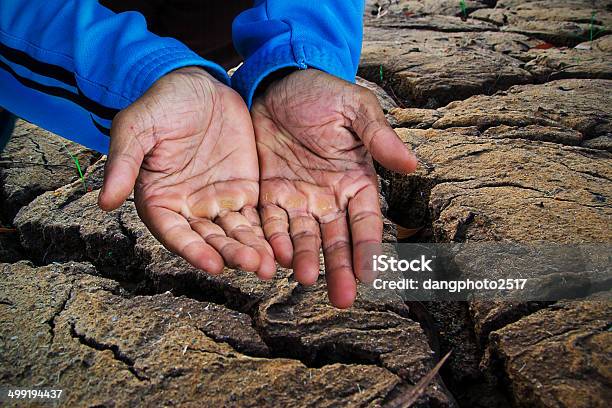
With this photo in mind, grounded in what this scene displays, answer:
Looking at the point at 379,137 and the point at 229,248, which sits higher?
the point at 379,137

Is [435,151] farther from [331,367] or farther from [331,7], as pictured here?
[331,367]

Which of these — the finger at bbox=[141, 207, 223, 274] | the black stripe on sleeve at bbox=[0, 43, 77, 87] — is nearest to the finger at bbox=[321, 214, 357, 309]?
the finger at bbox=[141, 207, 223, 274]

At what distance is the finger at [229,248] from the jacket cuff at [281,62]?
51 cm

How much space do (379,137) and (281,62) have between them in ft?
1.57

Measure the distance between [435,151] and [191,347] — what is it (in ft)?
3.93

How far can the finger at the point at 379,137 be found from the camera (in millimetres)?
1297

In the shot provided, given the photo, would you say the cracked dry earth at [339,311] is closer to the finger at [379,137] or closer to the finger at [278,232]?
the finger at [278,232]

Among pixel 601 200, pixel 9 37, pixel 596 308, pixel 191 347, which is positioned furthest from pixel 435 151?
pixel 9 37

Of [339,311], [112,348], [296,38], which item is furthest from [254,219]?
[296,38]

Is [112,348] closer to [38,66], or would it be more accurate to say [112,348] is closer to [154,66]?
[154,66]

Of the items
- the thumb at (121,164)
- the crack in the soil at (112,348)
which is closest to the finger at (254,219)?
the thumb at (121,164)

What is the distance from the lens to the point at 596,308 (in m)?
1.24

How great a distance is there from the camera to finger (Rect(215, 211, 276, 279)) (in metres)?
1.27

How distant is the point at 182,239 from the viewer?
4.16 feet
